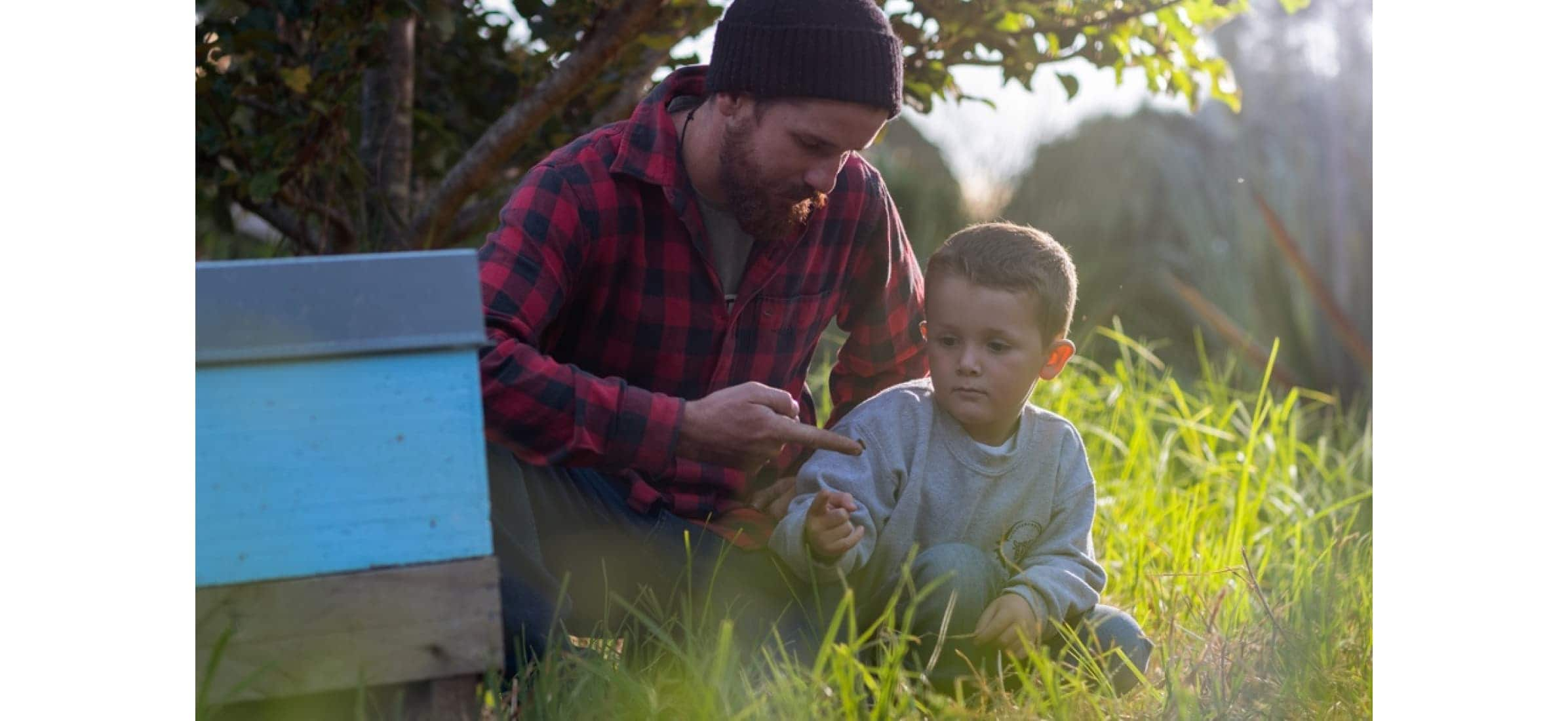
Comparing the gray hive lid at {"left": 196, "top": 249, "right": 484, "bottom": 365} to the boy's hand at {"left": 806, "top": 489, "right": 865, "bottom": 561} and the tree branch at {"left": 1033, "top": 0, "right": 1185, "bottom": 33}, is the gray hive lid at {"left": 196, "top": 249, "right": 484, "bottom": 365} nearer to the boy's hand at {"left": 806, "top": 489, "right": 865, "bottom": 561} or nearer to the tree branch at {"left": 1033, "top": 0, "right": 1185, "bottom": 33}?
the boy's hand at {"left": 806, "top": 489, "right": 865, "bottom": 561}

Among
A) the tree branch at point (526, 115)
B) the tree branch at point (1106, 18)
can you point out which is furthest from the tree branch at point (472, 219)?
the tree branch at point (1106, 18)

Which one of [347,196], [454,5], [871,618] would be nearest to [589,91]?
[454,5]

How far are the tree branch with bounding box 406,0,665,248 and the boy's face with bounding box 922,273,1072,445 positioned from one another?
0.83 meters

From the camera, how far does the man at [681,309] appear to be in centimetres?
192

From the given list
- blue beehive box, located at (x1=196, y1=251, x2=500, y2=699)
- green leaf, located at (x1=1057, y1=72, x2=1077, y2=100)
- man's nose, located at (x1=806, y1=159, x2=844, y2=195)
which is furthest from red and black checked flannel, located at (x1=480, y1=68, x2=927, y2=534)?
green leaf, located at (x1=1057, y1=72, x2=1077, y2=100)

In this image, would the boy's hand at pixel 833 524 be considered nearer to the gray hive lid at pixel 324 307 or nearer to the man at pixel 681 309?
the man at pixel 681 309

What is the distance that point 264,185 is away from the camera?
7.90 feet

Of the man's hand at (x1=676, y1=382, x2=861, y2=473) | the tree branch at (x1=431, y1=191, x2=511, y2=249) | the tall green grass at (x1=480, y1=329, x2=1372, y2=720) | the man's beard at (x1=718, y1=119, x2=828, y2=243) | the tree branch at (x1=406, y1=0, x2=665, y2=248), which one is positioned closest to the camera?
the tall green grass at (x1=480, y1=329, x2=1372, y2=720)

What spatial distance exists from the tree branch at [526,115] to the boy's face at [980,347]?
0.83 m

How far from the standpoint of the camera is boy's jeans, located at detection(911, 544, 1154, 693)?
205 cm

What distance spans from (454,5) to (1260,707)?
7.30 ft

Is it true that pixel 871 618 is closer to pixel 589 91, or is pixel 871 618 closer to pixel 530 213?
pixel 530 213

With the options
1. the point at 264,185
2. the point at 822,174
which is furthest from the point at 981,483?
the point at 264,185

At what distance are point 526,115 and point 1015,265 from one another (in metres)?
1.08
